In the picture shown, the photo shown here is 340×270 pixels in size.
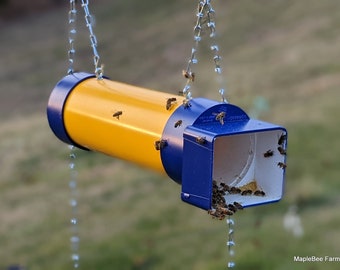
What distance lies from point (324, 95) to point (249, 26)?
32.1ft

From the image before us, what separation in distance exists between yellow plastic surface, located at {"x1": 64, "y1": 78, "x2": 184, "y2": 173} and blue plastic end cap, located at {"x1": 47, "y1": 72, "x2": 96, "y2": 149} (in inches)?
1.0

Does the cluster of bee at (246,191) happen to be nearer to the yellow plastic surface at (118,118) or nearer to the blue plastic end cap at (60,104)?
the yellow plastic surface at (118,118)

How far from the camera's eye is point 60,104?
14.6 feet

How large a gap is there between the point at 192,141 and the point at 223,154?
1.21 feet

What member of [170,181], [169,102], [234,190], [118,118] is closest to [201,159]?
[234,190]

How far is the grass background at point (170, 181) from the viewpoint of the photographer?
9.86 m

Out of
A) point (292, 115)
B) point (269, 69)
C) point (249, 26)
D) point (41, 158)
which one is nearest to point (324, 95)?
point (292, 115)

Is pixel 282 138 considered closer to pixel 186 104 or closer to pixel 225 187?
pixel 225 187

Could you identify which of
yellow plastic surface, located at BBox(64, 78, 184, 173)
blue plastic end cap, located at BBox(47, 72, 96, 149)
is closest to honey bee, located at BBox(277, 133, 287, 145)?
yellow plastic surface, located at BBox(64, 78, 184, 173)

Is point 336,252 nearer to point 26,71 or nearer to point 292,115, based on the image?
point 292,115

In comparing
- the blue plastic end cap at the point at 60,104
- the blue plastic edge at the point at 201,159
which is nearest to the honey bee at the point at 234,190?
the blue plastic edge at the point at 201,159

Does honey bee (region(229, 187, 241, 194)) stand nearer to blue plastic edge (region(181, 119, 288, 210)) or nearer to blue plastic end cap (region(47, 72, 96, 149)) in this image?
blue plastic edge (region(181, 119, 288, 210))

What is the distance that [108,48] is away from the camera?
89.0 ft

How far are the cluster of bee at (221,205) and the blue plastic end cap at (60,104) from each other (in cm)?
126
